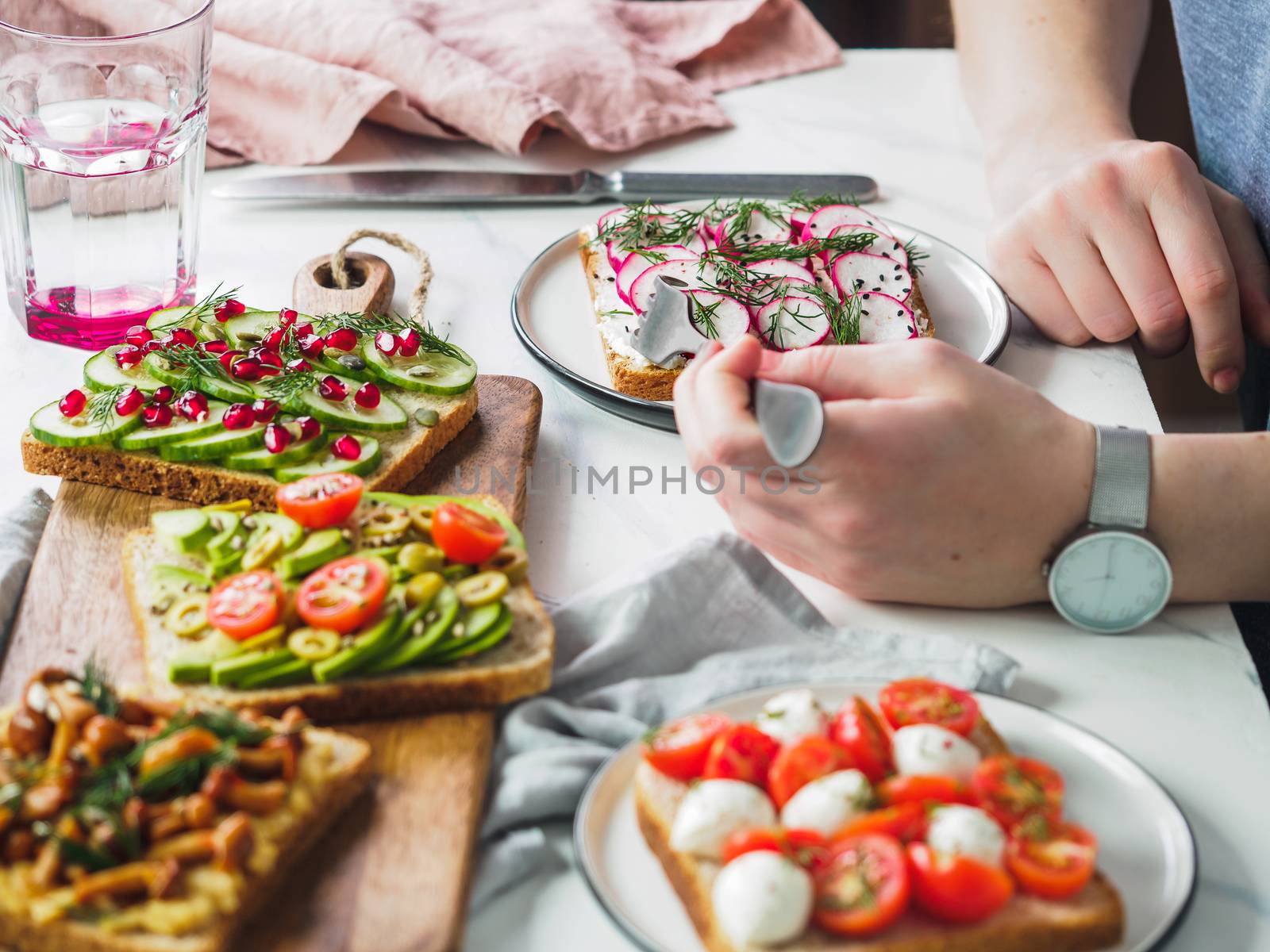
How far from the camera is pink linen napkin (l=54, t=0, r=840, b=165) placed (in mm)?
2691

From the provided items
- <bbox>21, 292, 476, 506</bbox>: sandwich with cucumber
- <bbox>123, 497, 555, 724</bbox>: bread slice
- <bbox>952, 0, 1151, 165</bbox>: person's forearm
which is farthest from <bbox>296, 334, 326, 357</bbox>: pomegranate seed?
<bbox>952, 0, 1151, 165</bbox>: person's forearm

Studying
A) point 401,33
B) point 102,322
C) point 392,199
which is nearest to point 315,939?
point 102,322

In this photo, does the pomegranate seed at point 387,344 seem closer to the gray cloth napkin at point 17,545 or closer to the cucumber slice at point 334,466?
the cucumber slice at point 334,466

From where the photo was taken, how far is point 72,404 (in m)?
1.74

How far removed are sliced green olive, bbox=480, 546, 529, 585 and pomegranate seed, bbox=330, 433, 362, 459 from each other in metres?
0.32

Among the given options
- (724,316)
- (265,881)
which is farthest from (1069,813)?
(724,316)

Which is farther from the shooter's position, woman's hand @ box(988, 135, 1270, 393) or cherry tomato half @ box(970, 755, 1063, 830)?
woman's hand @ box(988, 135, 1270, 393)

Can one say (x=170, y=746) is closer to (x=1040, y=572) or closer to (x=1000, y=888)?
(x=1000, y=888)

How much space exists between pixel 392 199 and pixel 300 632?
1.41 meters

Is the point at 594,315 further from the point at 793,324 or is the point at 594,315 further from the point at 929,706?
the point at 929,706

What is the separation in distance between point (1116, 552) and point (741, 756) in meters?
0.61

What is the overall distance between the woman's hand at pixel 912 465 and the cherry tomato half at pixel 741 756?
364 millimetres

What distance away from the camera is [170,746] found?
110 cm

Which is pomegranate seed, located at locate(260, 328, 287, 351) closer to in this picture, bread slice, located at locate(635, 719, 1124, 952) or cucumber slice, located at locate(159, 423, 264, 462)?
cucumber slice, located at locate(159, 423, 264, 462)
